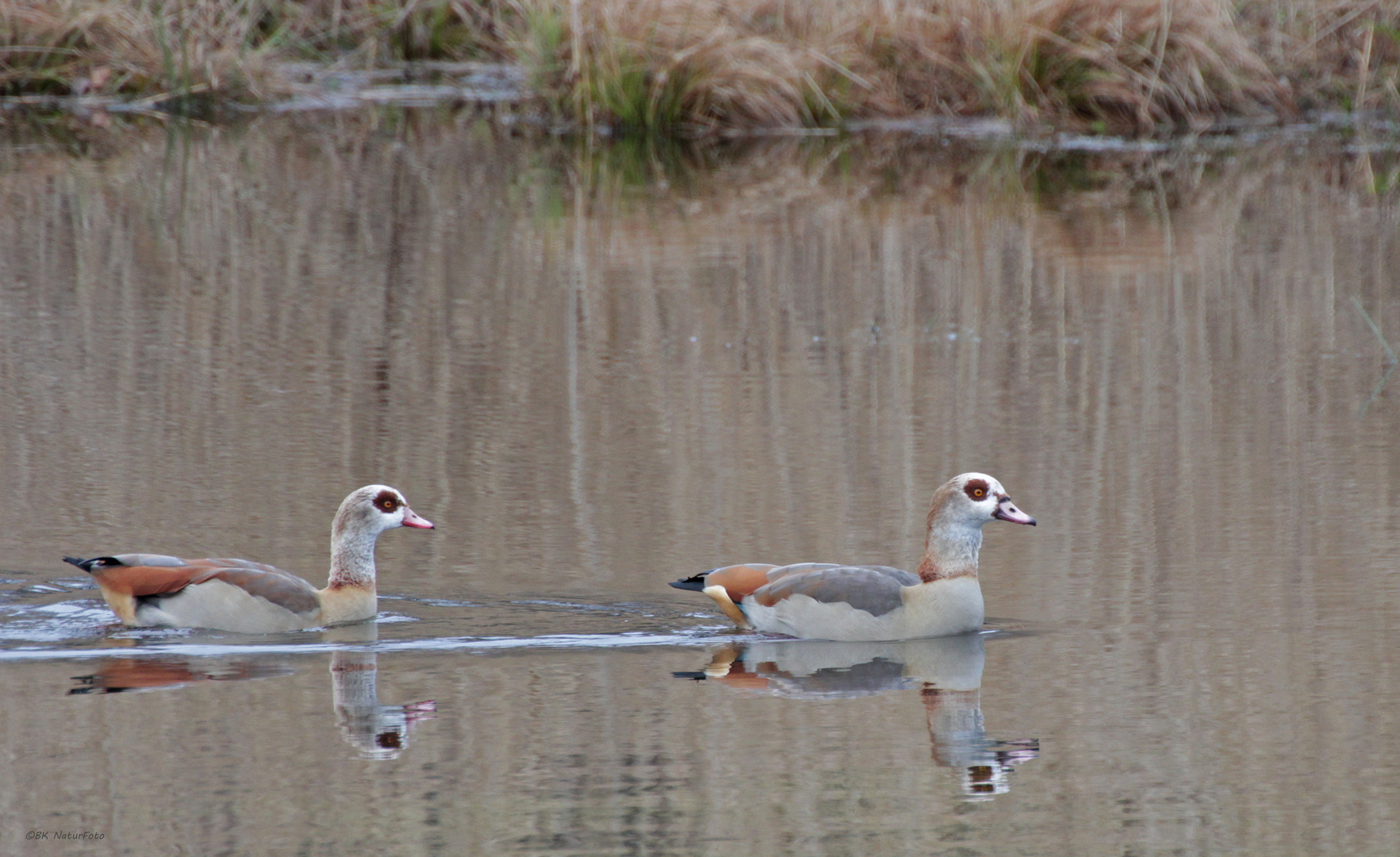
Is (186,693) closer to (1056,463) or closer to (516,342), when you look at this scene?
(1056,463)

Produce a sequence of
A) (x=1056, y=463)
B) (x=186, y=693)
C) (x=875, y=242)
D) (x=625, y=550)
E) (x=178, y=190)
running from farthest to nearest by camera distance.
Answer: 1. (x=178, y=190)
2. (x=875, y=242)
3. (x=1056, y=463)
4. (x=625, y=550)
5. (x=186, y=693)

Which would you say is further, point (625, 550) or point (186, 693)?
point (625, 550)

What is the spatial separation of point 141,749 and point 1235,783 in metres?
2.67

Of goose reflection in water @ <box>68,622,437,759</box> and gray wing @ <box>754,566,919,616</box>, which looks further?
gray wing @ <box>754,566,919,616</box>

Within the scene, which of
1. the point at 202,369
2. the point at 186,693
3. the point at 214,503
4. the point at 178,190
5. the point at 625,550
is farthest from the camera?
the point at 178,190

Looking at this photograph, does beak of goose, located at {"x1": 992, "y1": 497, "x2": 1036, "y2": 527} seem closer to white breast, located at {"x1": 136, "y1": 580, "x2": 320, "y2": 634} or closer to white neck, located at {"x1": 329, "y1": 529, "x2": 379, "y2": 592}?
white neck, located at {"x1": 329, "y1": 529, "x2": 379, "y2": 592}

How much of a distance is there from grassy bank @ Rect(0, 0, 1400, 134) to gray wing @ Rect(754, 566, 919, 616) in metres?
13.6

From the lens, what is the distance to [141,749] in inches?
196

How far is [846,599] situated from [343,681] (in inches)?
61.5

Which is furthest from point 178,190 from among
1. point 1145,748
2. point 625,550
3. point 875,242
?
point 1145,748

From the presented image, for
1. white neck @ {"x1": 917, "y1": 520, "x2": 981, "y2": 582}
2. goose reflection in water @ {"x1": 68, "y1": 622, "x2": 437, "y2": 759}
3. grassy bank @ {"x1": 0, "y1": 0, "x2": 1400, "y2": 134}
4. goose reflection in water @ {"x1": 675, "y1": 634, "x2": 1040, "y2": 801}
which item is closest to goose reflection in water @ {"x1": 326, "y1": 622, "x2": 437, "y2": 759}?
goose reflection in water @ {"x1": 68, "y1": 622, "x2": 437, "y2": 759}

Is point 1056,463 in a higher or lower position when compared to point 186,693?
higher

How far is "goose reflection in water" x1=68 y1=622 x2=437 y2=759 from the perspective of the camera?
17.0 ft

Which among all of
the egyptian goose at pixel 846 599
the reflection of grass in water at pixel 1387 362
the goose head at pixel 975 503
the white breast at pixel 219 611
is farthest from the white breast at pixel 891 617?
the reflection of grass in water at pixel 1387 362
